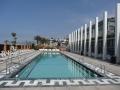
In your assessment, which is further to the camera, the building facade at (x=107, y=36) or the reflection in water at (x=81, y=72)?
the building facade at (x=107, y=36)

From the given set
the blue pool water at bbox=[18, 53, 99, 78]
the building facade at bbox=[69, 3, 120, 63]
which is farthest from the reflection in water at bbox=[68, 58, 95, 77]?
the building facade at bbox=[69, 3, 120, 63]

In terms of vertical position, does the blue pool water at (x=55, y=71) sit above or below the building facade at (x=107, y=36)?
below

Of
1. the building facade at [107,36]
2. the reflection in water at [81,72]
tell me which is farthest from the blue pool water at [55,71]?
the building facade at [107,36]

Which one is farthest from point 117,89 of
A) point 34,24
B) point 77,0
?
point 34,24

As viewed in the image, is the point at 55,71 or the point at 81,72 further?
the point at 55,71

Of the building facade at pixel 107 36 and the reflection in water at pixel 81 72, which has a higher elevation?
the building facade at pixel 107 36

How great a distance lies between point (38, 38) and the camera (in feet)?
185

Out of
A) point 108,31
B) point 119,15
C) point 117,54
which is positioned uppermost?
point 119,15

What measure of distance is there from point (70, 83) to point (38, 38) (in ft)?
170

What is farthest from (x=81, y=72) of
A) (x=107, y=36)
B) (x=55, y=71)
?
(x=107, y=36)

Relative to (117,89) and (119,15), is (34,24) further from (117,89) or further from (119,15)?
(117,89)

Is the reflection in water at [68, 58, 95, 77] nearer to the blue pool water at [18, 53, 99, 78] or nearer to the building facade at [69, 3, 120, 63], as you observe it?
the blue pool water at [18, 53, 99, 78]

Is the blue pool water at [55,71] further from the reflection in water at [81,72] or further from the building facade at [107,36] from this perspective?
the building facade at [107,36]

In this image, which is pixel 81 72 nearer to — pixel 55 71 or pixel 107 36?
pixel 55 71
